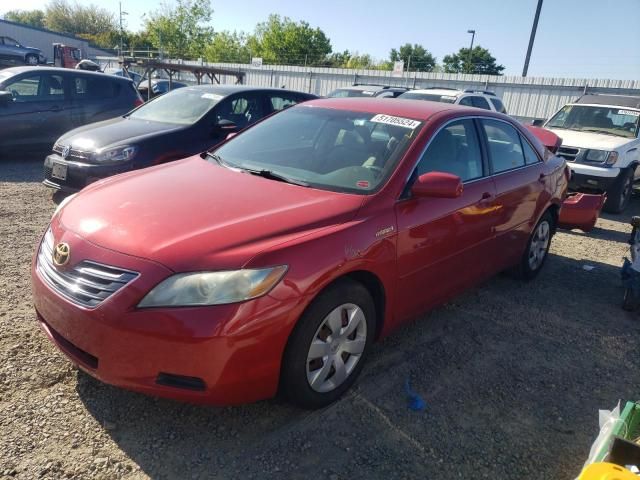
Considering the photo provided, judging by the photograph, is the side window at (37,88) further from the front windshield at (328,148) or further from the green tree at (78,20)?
the green tree at (78,20)

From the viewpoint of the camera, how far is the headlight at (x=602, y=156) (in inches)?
322

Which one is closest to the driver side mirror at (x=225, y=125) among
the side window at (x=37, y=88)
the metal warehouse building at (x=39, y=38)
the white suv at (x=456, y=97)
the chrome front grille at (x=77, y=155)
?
the chrome front grille at (x=77, y=155)

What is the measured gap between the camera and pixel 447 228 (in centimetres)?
338

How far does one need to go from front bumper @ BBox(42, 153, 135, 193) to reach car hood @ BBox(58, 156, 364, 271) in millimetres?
2666

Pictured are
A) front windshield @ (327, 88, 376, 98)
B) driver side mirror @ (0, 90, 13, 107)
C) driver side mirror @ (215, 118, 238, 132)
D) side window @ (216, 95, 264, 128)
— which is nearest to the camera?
driver side mirror @ (215, 118, 238, 132)

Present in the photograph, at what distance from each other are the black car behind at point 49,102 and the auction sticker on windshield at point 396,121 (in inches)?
282

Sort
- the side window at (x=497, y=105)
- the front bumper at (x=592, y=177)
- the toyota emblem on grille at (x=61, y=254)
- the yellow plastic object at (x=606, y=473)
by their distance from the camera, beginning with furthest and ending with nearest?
the side window at (x=497, y=105)
the front bumper at (x=592, y=177)
the toyota emblem on grille at (x=61, y=254)
the yellow plastic object at (x=606, y=473)

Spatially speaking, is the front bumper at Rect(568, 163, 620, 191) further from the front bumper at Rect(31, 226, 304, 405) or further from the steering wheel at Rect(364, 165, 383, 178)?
the front bumper at Rect(31, 226, 304, 405)

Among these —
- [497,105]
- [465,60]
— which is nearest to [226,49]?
[465,60]

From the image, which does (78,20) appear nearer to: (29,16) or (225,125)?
(29,16)

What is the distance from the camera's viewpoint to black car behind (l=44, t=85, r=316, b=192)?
5.86 m

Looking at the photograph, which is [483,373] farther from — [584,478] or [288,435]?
[584,478]

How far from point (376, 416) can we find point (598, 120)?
9000mm

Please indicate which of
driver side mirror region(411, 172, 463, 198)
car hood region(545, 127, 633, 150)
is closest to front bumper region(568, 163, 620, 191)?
car hood region(545, 127, 633, 150)
